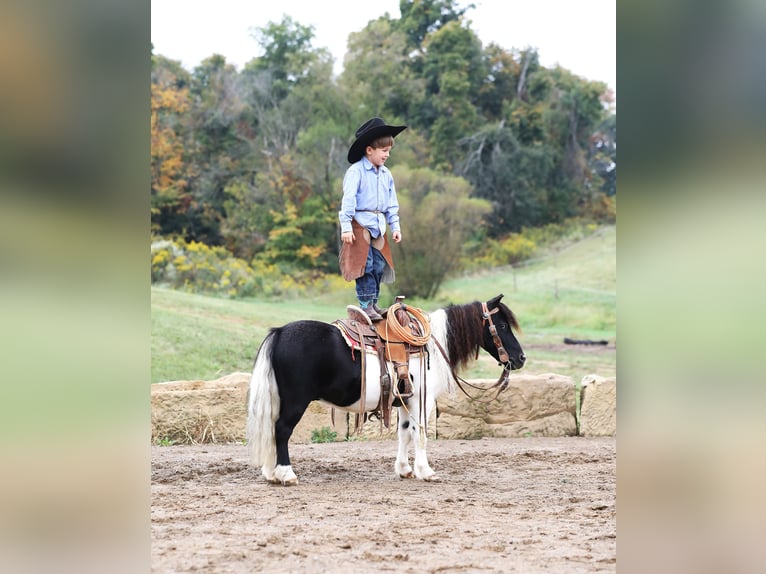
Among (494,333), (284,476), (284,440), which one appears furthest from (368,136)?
(284,476)

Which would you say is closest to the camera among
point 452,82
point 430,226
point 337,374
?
point 337,374

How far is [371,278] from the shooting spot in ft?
23.5

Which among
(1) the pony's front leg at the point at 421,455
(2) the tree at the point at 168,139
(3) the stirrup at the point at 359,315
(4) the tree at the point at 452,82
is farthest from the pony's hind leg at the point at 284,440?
(4) the tree at the point at 452,82

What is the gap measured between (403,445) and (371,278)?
1380mm

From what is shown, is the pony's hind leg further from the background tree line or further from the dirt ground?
the background tree line

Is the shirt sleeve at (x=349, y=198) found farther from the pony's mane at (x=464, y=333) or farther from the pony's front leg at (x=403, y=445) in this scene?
the pony's front leg at (x=403, y=445)

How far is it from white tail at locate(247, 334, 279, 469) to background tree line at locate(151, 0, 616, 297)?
10373 mm

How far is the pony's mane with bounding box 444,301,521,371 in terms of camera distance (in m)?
7.10

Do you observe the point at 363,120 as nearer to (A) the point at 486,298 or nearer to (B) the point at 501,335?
(A) the point at 486,298
